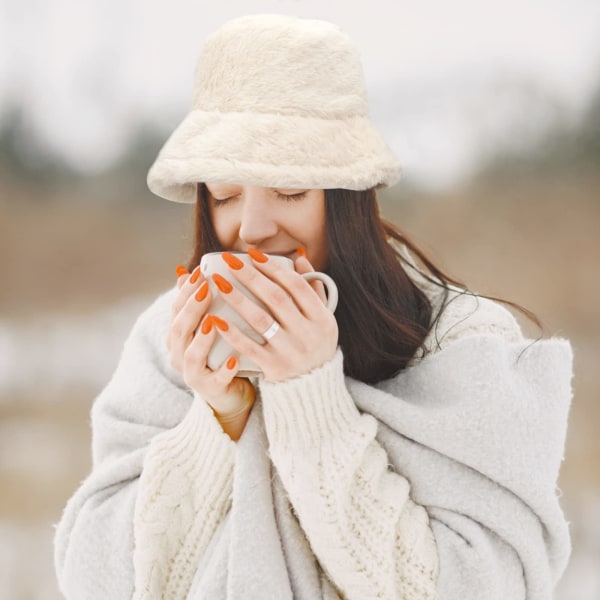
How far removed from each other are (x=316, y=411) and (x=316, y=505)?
7 cm

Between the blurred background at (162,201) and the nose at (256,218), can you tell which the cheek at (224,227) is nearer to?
the nose at (256,218)

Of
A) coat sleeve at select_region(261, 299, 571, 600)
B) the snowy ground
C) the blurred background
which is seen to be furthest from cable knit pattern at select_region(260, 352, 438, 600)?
the snowy ground

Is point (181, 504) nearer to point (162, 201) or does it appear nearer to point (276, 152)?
point (276, 152)

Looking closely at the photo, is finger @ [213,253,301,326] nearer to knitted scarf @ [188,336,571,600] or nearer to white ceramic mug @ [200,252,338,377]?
white ceramic mug @ [200,252,338,377]

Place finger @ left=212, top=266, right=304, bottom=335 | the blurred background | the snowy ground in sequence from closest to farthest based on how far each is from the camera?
finger @ left=212, top=266, right=304, bottom=335 < the blurred background < the snowy ground

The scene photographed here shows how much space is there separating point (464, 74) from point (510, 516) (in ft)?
3.26

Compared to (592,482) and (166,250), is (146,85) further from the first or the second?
(592,482)

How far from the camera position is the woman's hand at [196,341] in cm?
63

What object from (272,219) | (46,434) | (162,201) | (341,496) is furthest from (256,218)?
(46,434)

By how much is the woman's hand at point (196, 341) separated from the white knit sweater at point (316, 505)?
0.03 m

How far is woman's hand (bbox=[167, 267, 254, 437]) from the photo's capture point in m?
0.63

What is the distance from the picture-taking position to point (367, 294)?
0.74 meters

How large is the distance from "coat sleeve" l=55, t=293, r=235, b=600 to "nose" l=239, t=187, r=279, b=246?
A: 147mm

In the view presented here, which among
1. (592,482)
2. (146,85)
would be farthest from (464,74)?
(592,482)
